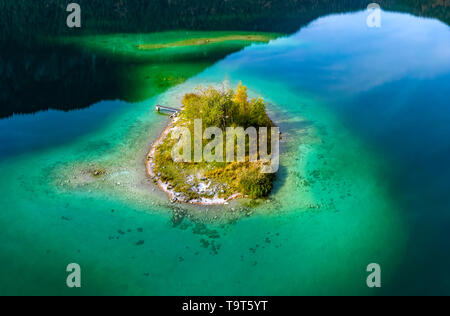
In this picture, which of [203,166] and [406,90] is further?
[406,90]

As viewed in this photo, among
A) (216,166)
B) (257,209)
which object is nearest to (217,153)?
(216,166)

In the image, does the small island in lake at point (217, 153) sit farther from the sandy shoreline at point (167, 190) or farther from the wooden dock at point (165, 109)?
the wooden dock at point (165, 109)

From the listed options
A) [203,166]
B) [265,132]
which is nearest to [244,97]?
[265,132]

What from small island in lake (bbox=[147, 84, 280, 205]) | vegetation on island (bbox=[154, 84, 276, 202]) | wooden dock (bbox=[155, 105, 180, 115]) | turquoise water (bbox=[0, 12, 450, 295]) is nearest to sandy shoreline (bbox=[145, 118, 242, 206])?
small island in lake (bbox=[147, 84, 280, 205])

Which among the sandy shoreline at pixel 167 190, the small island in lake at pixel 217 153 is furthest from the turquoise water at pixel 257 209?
the small island in lake at pixel 217 153
